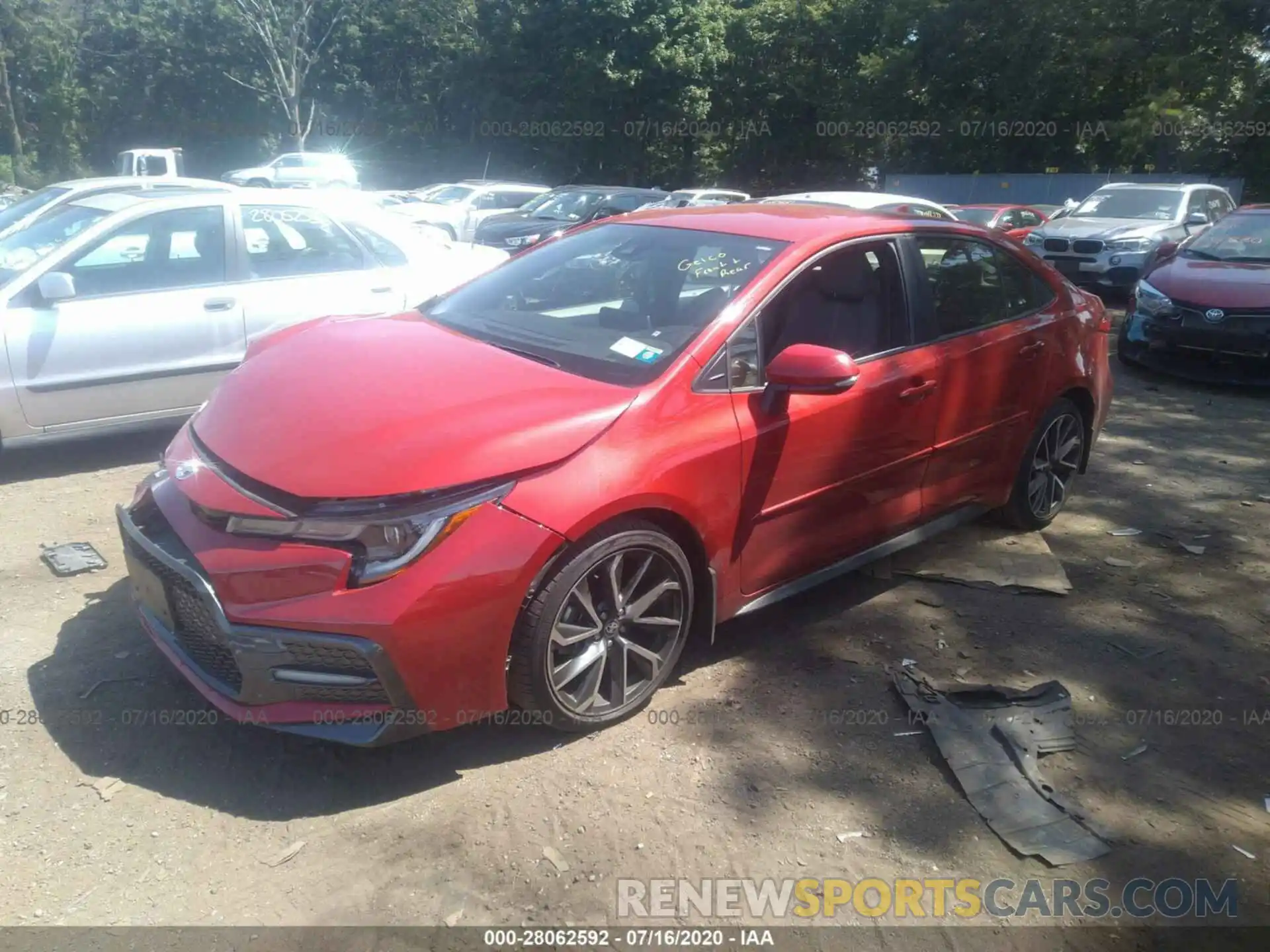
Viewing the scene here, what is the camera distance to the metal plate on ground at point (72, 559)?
4.56m

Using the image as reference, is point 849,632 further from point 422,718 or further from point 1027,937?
point 422,718

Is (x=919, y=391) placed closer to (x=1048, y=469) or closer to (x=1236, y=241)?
(x=1048, y=469)

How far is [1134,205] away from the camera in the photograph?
565 inches

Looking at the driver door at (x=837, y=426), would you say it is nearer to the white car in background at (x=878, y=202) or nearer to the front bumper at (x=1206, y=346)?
the front bumper at (x=1206, y=346)

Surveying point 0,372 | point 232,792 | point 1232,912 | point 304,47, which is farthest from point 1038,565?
point 304,47

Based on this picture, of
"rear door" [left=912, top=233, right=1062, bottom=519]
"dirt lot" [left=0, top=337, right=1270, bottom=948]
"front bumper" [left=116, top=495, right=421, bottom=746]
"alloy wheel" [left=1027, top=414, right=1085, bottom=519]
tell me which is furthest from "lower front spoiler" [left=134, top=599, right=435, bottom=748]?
"alloy wheel" [left=1027, top=414, right=1085, bottom=519]

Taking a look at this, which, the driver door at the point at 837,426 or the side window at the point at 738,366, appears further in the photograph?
the driver door at the point at 837,426

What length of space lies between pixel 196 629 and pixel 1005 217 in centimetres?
1519

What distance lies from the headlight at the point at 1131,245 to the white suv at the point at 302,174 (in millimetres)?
15386

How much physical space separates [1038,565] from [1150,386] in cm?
480

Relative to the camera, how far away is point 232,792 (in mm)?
3150

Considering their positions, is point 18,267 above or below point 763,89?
below

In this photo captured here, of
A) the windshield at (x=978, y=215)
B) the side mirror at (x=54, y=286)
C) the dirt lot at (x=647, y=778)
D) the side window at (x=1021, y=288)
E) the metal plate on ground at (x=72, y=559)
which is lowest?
the dirt lot at (x=647, y=778)

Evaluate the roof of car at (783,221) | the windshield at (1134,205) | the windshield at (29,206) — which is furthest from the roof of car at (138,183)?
the windshield at (1134,205)
